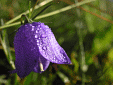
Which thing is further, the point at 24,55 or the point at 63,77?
the point at 63,77

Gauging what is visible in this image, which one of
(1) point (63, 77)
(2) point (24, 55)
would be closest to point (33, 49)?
(2) point (24, 55)

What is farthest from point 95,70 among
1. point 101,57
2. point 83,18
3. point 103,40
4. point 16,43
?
point 16,43

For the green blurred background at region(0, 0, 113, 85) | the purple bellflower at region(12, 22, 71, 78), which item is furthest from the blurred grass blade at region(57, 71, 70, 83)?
the purple bellflower at region(12, 22, 71, 78)

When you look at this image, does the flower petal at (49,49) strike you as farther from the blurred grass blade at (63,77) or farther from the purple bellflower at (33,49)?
the blurred grass blade at (63,77)

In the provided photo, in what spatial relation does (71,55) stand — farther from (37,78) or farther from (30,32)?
(30,32)

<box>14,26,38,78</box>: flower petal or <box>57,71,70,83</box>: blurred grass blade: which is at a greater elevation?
Result: <box>14,26,38,78</box>: flower petal

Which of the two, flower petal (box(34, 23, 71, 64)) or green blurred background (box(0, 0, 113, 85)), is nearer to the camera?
flower petal (box(34, 23, 71, 64))

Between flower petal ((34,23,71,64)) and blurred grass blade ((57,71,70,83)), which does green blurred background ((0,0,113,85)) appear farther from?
flower petal ((34,23,71,64))

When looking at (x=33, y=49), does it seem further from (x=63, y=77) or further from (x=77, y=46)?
(x=77, y=46)
